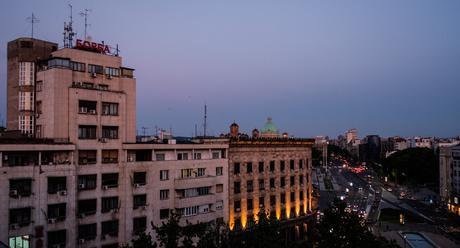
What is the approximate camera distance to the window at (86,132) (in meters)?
50.1

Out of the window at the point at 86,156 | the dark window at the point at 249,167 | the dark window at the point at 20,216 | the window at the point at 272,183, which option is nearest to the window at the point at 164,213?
the window at the point at 86,156

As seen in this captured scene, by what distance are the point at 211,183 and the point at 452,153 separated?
95.2 m

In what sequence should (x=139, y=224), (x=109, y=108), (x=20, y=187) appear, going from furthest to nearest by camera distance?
(x=139, y=224), (x=109, y=108), (x=20, y=187)

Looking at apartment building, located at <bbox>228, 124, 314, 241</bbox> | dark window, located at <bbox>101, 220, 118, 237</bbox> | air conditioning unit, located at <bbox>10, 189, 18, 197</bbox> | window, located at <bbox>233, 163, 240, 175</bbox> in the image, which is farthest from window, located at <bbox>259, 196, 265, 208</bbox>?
air conditioning unit, located at <bbox>10, 189, 18, 197</bbox>

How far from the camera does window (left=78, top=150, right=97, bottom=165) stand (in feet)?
163

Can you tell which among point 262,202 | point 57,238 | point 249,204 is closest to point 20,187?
point 57,238

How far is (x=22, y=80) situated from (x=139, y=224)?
21902mm

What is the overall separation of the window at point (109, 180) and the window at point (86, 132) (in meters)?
4.77

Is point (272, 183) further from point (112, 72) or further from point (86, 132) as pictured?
point (86, 132)

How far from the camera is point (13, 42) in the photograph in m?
53.6

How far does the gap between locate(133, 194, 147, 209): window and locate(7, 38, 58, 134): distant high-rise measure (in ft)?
47.2

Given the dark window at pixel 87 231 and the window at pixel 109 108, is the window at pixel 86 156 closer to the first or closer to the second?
the window at pixel 109 108

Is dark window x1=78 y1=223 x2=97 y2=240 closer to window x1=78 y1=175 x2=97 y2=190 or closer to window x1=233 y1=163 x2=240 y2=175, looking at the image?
window x1=78 y1=175 x2=97 y2=190

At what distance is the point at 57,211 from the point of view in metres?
46.5
